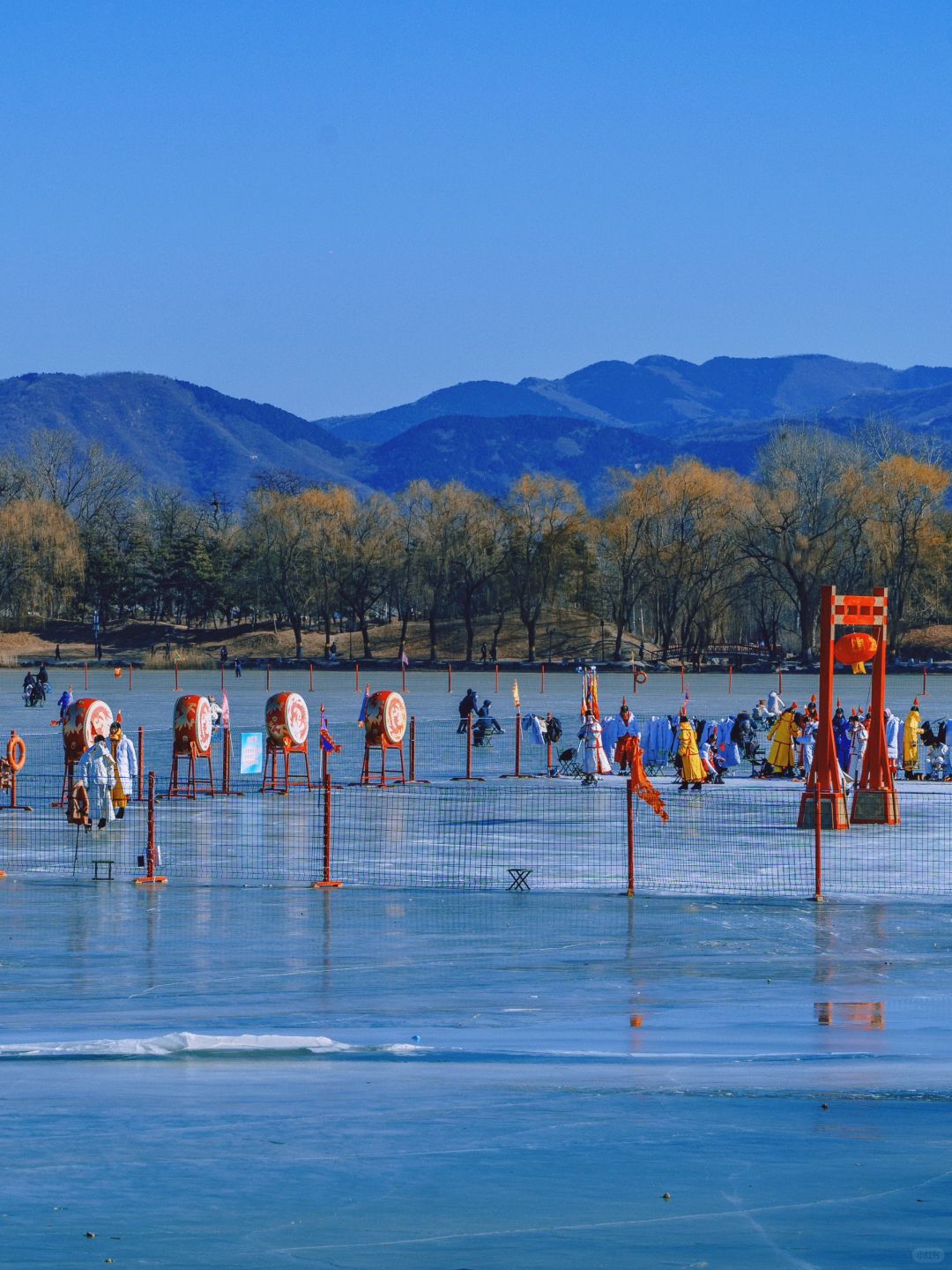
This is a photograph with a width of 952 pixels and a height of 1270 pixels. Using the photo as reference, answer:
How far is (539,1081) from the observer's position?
434 inches

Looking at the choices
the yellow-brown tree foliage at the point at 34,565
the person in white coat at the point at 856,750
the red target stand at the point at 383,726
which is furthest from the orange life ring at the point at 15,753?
the yellow-brown tree foliage at the point at 34,565

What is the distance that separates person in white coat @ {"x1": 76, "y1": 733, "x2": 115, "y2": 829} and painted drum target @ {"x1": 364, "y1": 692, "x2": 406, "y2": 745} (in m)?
8.08

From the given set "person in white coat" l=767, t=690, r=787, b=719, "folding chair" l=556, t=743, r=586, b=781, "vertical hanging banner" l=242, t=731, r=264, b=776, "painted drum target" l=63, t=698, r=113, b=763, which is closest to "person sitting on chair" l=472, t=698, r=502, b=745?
"folding chair" l=556, t=743, r=586, b=781

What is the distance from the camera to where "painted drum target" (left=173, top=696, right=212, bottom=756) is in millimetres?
30703

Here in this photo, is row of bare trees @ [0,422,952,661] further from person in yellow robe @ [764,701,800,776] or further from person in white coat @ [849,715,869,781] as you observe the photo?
person in yellow robe @ [764,701,800,776]

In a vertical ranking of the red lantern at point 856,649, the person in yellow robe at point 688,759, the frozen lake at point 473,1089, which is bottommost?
the frozen lake at point 473,1089

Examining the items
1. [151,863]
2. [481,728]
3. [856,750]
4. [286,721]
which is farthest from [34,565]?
[151,863]

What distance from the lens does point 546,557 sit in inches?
4961

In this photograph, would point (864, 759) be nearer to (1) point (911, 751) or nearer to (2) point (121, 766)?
(1) point (911, 751)

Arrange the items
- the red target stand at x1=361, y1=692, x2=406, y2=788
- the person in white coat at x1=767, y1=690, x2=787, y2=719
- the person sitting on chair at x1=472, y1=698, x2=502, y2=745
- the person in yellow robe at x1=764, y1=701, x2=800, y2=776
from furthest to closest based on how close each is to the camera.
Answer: the person in white coat at x1=767, y1=690, x2=787, y2=719, the person sitting on chair at x1=472, y1=698, x2=502, y2=745, the person in yellow robe at x1=764, y1=701, x2=800, y2=776, the red target stand at x1=361, y1=692, x2=406, y2=788

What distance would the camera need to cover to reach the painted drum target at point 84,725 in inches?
1093

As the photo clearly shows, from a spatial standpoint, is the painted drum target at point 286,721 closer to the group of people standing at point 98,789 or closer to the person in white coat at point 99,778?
the group of people standing at point 98,789

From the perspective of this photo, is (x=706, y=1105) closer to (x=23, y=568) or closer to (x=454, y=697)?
(x=454, y=697)

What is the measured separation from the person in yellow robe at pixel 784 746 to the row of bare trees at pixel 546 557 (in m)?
77.5
